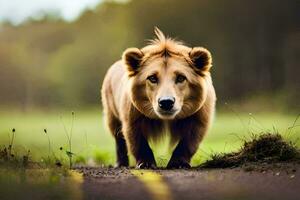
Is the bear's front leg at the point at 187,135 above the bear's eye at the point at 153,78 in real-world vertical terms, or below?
below

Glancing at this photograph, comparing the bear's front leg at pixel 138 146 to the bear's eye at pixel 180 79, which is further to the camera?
the bear's front leg at pixel 138 146

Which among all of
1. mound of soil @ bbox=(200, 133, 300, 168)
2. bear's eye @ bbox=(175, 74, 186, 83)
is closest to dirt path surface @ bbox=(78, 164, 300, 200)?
mound of soil @ bbox=(200, 133, 300, 168)

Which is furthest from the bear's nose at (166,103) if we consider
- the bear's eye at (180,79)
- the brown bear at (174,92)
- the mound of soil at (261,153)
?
the mound of soil at (261,153)

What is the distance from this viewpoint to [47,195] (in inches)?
241

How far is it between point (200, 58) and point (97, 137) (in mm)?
8314

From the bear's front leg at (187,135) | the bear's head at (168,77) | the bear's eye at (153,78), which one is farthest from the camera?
the bear's front leg at (187,135)

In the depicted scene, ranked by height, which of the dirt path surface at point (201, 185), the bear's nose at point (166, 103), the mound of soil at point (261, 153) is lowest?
the dirt path surface at point (201, 185)

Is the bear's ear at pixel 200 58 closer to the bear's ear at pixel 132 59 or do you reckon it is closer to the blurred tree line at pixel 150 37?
the bear's ear at pixel 132 59

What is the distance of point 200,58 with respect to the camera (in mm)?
8320

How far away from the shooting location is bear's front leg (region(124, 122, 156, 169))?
27.3 feet

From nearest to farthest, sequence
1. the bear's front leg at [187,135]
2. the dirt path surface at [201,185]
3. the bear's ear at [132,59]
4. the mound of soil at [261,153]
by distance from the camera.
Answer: the dirt path surface at [201,185] → the mound of soil at [261,153] → the bear's front leg at [187,135] → the bear's ear at [132,59]

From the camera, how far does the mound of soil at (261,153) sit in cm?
746

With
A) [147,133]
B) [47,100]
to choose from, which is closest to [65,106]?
[47,100]

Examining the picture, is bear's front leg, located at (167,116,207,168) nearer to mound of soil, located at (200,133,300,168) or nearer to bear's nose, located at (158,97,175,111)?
mound of soil, located at (200,133,300,168)
